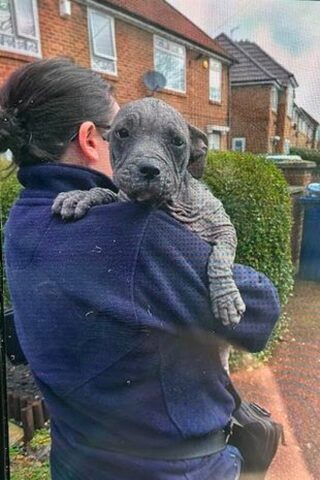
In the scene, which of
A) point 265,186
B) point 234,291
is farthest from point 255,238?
point 234,291

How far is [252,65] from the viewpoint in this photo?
2.74 feet

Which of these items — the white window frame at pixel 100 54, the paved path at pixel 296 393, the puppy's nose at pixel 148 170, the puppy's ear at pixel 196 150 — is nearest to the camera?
the puppy's nose at pixel 148 170

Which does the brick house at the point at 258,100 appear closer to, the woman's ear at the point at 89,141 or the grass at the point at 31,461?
the woman's ear at the point at 89,141

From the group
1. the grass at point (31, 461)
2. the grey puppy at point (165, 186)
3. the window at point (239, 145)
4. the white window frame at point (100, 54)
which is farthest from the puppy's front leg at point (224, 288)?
the grass at point (31, 461)

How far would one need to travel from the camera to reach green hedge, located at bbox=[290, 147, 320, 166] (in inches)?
34.3

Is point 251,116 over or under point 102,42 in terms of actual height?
under

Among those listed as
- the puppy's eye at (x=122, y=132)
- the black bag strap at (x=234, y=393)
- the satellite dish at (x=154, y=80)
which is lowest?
the black bag strap at (x=234, y=393)

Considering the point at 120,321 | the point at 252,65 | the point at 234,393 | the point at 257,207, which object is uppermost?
the point at 252,65

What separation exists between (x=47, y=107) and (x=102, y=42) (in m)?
0.22

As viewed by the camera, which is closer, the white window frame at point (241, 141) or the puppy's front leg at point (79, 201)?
the puppy's front leg at point (79, 201)

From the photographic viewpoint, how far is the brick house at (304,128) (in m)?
0.85

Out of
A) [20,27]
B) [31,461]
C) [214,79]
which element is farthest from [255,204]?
[31,461]

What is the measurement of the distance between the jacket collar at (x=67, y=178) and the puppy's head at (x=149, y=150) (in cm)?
8

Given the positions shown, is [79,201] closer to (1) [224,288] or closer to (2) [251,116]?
(1) [224,288]
